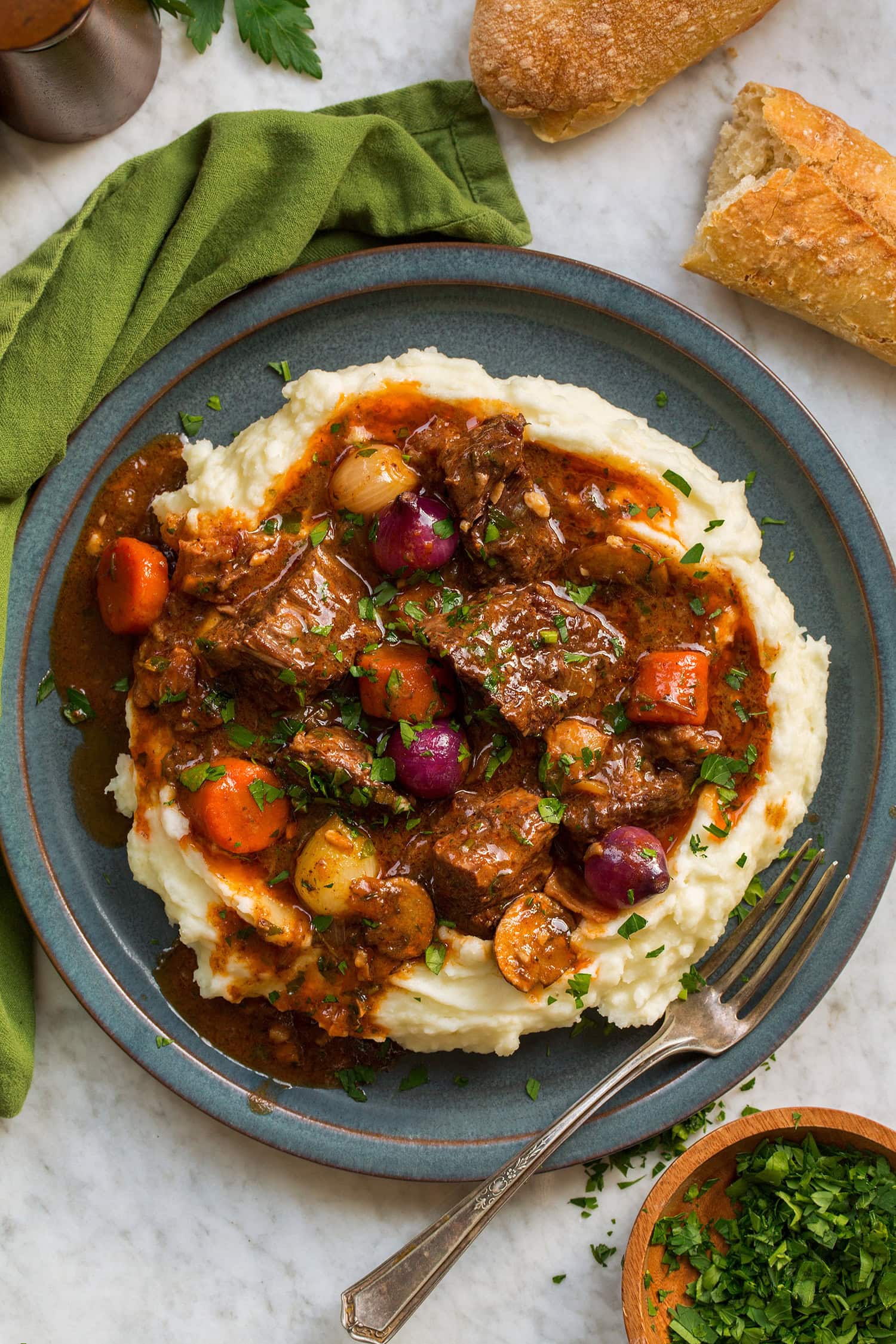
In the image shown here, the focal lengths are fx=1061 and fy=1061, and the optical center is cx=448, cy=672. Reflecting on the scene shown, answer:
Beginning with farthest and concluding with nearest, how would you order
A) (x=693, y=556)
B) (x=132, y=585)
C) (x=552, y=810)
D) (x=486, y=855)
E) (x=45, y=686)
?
1. (x=45, y=686)
2. (x=132, y=585)
3. (x=693, y=556)
4. (x=552, y=810)
5. (x=486, y=855)

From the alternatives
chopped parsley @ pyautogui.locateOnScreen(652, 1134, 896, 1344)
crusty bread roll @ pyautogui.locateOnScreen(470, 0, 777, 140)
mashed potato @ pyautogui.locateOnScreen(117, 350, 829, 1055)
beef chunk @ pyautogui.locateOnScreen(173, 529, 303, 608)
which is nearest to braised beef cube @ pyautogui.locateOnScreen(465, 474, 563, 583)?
mashed potato @ pyautogui.locateOnScreen(117, 350, 829, 1055)

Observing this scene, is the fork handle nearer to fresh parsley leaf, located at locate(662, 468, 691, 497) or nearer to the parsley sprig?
fresh parsley leaf, located at locate(662, 468, 691, 497)

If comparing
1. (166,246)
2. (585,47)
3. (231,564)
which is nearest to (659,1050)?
(231,564)

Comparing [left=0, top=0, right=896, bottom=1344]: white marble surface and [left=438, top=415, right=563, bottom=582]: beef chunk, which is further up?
[left=438, top=415, right=563, bottom=582]: beef chunk

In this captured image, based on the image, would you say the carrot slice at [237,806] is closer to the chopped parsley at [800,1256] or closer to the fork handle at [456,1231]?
the fork handle at [456,1231]

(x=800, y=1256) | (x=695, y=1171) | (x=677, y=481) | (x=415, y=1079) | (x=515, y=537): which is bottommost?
(x=415, y=1079)

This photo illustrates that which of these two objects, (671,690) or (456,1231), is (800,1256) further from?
(671,690)
